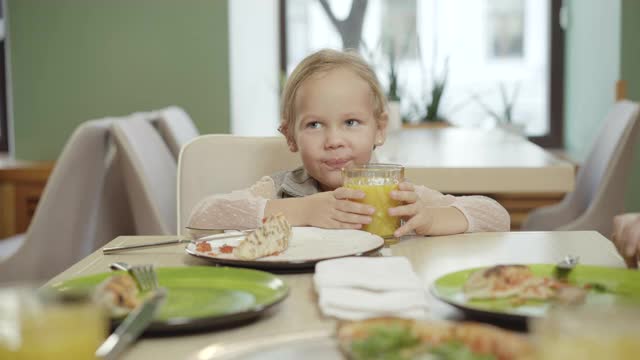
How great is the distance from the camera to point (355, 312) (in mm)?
807

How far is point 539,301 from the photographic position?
804mm

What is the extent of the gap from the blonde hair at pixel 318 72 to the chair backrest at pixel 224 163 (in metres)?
0.09

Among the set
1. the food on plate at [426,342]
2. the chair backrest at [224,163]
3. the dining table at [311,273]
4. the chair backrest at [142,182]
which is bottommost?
the chair backrest at [142,182]

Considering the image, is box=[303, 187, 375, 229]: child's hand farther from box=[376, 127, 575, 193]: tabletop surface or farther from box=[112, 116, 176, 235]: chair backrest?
box=[112, 116, 176, 235]: chair backrest

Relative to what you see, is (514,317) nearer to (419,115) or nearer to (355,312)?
(355,312)

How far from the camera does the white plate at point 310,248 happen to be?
3.42 ft

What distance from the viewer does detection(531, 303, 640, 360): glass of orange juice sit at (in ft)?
1.68

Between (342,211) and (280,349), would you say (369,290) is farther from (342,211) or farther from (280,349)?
(342,211)

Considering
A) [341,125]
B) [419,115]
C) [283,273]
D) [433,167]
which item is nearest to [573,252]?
[283,273]

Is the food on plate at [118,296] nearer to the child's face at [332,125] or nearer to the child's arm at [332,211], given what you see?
the child's arm at [332,211]

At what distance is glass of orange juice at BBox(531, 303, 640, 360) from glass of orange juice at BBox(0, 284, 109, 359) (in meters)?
0.27

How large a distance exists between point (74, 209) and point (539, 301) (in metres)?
1.88

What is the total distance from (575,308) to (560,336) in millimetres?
18

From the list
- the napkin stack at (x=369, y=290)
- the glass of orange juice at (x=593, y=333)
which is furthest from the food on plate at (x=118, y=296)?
the glass of orange juice at (x=593, y=333)
